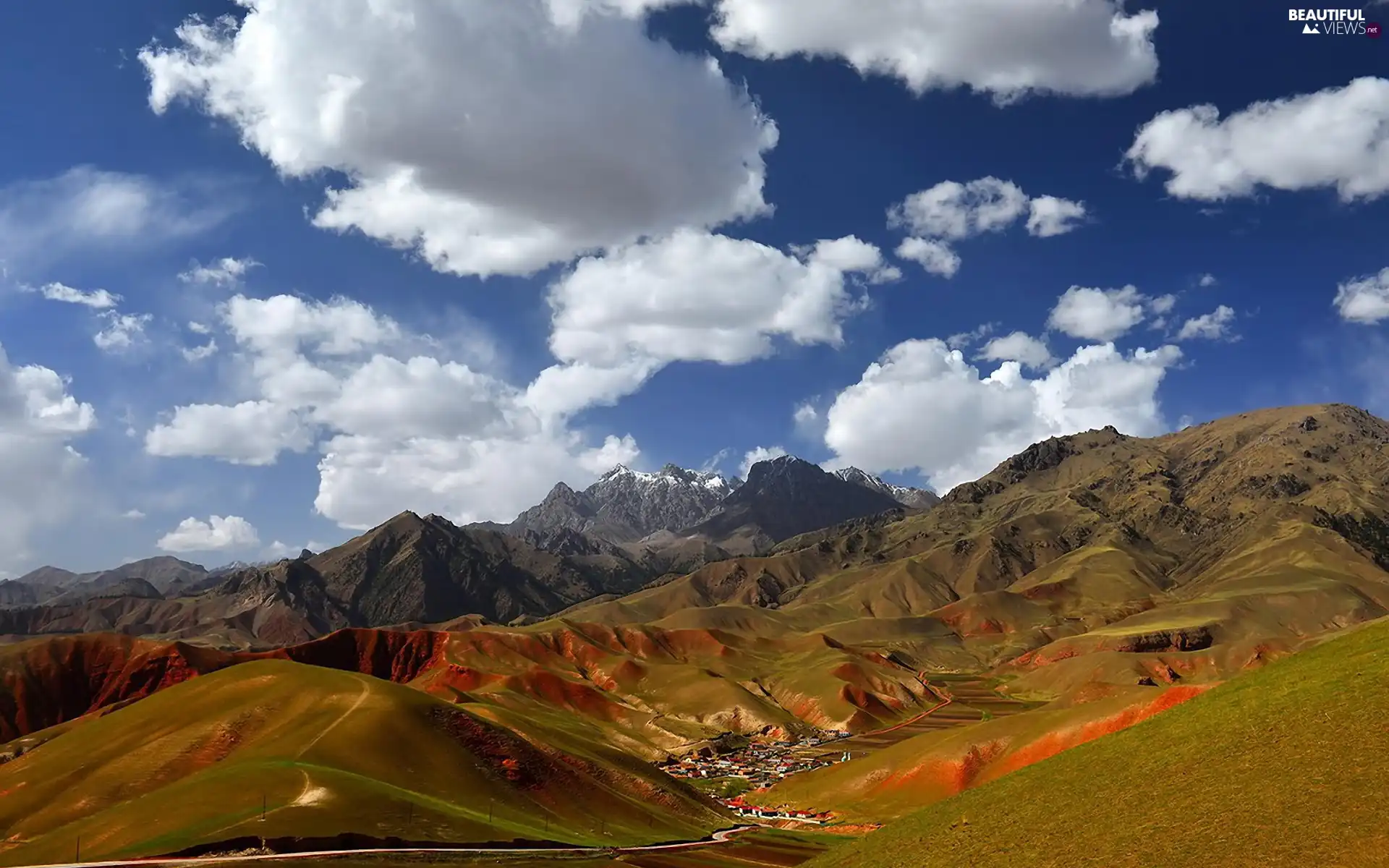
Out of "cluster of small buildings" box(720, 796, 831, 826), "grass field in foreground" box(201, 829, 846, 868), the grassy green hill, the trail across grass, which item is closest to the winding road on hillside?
the trail across grass

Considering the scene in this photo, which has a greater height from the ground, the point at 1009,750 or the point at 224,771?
the point at 224,771

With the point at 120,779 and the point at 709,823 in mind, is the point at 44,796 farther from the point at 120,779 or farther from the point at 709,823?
the point at 709,823

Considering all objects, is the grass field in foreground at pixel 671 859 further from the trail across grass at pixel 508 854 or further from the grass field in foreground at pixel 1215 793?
the grass field in foreground at pixel 1215 793

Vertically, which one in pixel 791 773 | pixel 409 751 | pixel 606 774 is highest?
pixel 409 751

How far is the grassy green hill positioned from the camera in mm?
82812

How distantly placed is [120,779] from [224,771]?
23579 mm

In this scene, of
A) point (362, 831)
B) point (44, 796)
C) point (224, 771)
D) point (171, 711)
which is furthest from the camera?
point (171, 711)

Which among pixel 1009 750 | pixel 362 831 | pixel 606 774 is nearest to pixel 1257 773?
pixel 362 831

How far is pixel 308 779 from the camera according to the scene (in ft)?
301

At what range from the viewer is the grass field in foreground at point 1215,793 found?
39812 millimetres

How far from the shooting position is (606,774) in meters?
133

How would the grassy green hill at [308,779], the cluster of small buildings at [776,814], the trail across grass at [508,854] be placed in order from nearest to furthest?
the trail across grass at [508,854], the grassy green hill at [308,779], the cluster of small buildings at [776,814]

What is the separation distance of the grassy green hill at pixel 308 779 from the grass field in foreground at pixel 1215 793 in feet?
163

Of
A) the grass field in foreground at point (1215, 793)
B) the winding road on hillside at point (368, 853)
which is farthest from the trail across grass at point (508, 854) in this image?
the grass field in foreground at point (1215, 793)
